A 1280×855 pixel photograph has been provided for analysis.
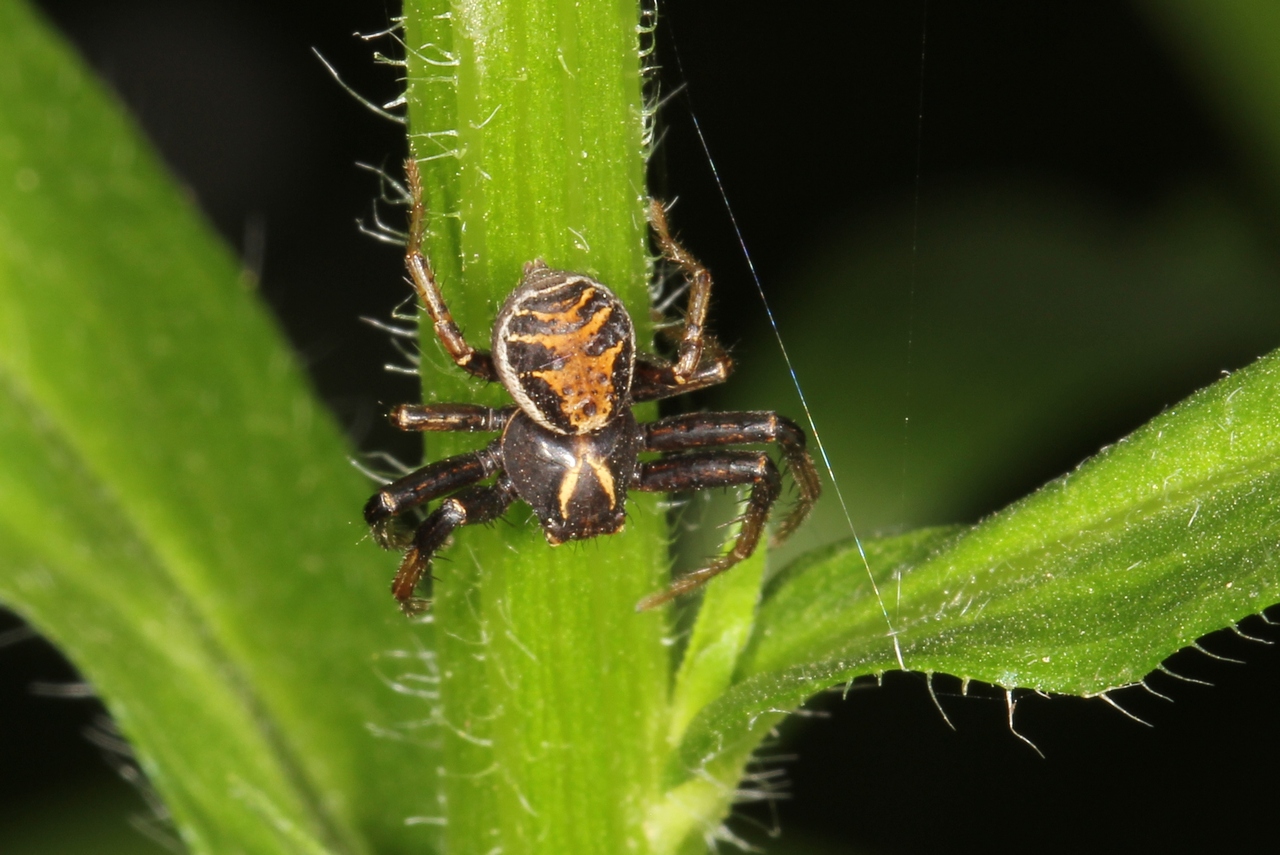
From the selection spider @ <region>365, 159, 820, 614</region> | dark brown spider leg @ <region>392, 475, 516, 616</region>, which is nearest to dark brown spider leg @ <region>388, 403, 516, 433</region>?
spider @ <region>365, 159, 820, 614</region>

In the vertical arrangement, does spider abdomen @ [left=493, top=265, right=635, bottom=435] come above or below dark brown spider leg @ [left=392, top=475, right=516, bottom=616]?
above

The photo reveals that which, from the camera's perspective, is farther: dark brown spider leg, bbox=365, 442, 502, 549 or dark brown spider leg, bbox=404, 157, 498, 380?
dark brown spider leg, bbox=365, 442, 502, 549

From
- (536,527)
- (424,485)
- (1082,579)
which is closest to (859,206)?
(424,485)

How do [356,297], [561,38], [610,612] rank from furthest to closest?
[356,297], [610,612], [561,38]

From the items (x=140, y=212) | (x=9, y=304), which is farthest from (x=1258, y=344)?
(x=9, y=304)

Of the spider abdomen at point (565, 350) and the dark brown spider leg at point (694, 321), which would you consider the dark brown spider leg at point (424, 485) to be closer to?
the spider abdomen at point (565, 350)

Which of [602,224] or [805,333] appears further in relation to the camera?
[805,333]

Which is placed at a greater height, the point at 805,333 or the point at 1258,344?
the point at 805,333

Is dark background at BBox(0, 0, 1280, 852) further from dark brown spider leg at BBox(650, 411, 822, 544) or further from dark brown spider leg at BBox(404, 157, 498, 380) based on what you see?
dark brown spider leg at BBox(404, 157, 498, 380)

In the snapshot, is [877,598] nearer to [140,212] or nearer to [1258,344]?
[140,212]
